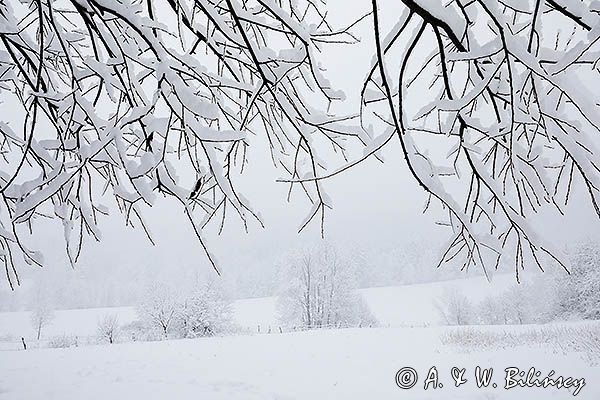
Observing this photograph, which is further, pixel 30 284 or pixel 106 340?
pixel 30 284

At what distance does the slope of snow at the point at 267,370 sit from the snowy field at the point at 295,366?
0.02m

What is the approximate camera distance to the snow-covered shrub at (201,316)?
26766mm

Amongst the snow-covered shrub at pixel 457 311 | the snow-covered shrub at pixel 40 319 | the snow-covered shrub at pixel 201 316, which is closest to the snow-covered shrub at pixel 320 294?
the snow-covered shrub at pixel 201 316

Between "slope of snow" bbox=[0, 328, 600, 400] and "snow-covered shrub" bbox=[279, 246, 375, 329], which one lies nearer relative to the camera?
"slope of snow" bbox=[0, 328, 600, 400]

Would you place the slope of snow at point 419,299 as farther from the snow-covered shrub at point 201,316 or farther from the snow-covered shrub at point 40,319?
the snow-covered shrub at point 40,319

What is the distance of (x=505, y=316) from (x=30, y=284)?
60.7 m

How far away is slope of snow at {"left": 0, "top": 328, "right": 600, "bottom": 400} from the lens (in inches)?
268

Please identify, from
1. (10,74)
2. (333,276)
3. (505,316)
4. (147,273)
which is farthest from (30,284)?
(10,74)

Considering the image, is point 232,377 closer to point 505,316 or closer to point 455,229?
point 455,229

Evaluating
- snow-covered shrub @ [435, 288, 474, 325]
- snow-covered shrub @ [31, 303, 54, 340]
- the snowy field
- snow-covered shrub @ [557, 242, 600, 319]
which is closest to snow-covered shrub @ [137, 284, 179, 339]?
the snowy field

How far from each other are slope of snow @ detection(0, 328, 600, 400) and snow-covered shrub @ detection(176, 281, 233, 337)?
1336 cm

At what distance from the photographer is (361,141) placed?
1221 millimetres

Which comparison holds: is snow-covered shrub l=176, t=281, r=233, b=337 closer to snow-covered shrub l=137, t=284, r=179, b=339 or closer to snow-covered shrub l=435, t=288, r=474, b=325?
snow-covered shrub l=137, t=284, r=179, b=339

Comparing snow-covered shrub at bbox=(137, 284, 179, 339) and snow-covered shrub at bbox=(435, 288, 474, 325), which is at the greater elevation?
snow-covered shrub at bbox=(137, 284, 179, 339)
